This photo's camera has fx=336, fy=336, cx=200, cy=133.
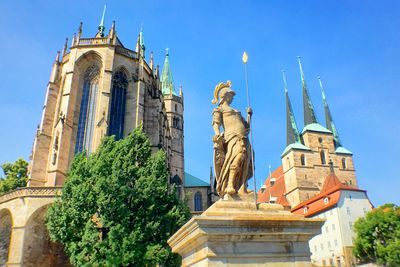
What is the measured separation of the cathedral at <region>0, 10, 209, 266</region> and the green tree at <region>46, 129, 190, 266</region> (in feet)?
→ 16.1

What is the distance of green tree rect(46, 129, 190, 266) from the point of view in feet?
48.3

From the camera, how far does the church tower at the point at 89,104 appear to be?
26641mm

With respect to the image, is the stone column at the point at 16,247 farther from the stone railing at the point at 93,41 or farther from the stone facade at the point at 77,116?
the stone railing at the point at 93,41

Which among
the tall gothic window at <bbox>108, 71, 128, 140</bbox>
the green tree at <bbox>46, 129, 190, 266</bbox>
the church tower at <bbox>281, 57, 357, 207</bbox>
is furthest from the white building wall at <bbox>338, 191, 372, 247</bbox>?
the tall gothic window at <bbox>108, 71, 128, 140</bbox>

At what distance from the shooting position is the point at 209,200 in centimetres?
4341

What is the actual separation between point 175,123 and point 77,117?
26.1m

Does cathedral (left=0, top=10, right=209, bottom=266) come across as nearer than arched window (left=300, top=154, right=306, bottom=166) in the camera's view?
Yes

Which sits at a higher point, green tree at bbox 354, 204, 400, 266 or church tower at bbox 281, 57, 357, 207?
church tower at bbox 281, 57, 357, 207

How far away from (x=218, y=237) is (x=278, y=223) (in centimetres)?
76

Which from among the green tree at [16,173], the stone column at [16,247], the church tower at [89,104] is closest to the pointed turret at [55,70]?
the church tower at [89,104]

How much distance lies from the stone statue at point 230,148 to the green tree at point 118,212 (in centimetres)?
1117

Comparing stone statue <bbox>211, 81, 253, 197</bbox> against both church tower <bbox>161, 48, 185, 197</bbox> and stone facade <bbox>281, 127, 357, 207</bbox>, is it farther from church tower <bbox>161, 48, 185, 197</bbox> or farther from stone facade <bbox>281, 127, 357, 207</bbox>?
stone facade <bbox>281, 127, 357, 207</bbox>

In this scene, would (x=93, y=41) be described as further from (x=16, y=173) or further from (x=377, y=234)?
(x=377, y=234)

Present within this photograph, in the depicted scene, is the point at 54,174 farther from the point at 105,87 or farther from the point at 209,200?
the point at 209,200
